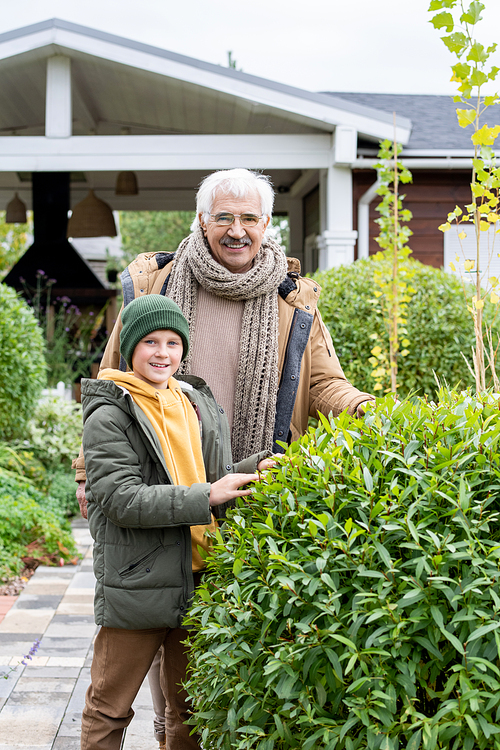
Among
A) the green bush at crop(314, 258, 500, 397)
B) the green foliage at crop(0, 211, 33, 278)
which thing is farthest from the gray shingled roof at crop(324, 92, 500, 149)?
the green foliage at crop(0, 211, 33, 278)

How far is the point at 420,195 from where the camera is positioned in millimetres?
7953

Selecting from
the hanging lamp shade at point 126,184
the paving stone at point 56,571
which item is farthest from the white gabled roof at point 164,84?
the paving stone at point 56,571

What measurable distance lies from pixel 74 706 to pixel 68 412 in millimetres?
3834

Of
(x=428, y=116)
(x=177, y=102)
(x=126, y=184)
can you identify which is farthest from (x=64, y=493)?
(x=428, y=116)

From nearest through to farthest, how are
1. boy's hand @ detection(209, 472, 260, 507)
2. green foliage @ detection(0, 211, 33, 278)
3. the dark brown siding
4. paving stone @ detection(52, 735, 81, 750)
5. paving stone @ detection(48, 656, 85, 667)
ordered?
boy's hand @ detection(209, 472, 260, 507)
paving stone @ detection(52, 735, 81, 750)
paving stone @ detection(48, 656, 85, 667)
the dark brown siding
green foliage @ detection(0, 211, 33, 278)

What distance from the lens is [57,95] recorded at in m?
6.70

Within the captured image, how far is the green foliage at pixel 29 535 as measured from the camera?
419cm

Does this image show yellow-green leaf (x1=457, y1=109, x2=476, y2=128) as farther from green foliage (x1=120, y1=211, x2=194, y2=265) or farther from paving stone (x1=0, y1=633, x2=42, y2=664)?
green foliage (x1=120, y1=211, x2=194, y2=265)

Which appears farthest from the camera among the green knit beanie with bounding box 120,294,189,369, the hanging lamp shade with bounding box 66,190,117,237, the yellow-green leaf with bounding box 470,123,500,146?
the hanging lamp shade with bounding box 66,190,117,237

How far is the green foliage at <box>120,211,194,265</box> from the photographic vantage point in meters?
27.1

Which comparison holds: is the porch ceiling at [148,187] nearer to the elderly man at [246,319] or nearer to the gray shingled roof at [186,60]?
the gray shingled roof at [186,60]

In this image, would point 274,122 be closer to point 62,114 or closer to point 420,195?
point 420,195

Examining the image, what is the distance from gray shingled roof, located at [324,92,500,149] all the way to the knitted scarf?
5.72m

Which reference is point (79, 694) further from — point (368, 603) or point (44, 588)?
point (368, 603)
